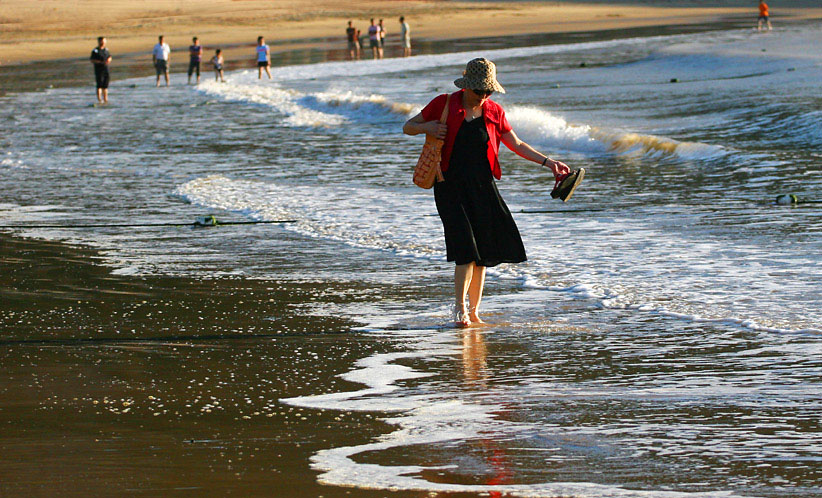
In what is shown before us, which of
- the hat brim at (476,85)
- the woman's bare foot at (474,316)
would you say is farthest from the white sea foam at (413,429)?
the hat brim at (476,85)

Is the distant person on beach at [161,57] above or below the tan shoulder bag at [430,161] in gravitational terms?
above

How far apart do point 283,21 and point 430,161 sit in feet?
225

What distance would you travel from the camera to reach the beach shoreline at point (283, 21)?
187 ft

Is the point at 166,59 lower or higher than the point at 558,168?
higher

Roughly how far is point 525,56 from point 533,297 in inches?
1416

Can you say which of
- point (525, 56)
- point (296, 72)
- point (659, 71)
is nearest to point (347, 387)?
point (659, 71)

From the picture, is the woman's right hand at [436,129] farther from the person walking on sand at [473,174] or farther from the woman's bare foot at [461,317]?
the woman's bare foot at [461,317]

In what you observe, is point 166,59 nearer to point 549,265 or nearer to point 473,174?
point 549,265

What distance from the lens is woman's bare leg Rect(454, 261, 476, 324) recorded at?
21.3ft

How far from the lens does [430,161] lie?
623cm

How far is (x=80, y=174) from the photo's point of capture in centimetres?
1510

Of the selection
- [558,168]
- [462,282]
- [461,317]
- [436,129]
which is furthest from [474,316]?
[436,129]

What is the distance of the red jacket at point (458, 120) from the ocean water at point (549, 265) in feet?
3.18

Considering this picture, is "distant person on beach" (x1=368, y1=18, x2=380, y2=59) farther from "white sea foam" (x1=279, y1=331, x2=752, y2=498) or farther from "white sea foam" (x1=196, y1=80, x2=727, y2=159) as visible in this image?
"white sea foam" (x1=279, y1=331, x2=752, y2=498)
